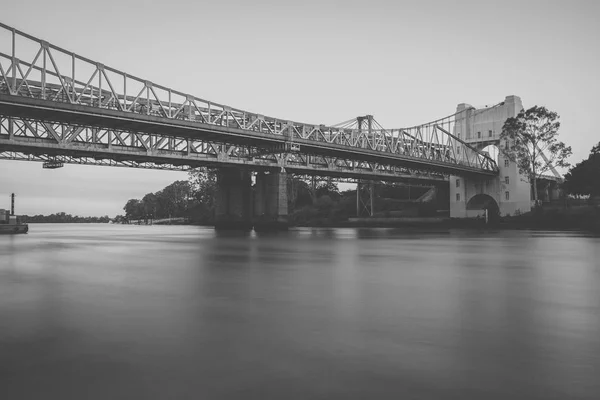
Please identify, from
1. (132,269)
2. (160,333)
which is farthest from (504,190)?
(160,333)

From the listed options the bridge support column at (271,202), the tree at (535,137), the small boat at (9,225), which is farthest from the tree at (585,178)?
the small boat at (9,225)

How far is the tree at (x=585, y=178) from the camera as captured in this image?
7512 centimetres

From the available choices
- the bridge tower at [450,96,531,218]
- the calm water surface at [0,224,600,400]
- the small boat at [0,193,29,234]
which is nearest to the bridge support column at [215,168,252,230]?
the small boat at [0,193,29,234]

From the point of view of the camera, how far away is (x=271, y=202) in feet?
218

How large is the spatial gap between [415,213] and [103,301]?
336 feet

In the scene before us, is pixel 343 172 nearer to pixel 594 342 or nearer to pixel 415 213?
pixel 415 213

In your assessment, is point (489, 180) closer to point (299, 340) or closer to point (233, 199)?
point (233, 199)

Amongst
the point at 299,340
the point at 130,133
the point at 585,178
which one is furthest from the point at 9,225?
the point at 585,178

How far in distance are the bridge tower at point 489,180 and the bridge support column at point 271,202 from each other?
47.9 meters

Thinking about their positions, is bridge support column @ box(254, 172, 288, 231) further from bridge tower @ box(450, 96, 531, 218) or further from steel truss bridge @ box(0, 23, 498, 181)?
bridge tower @ box(450, 96, 531, 218)

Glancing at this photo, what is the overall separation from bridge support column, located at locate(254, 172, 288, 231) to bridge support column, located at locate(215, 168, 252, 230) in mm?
4126

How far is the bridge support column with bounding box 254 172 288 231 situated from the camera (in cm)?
6475

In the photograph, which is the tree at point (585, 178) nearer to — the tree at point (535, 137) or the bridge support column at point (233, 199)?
the tree at point (535, 137)

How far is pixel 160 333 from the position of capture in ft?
19.8
